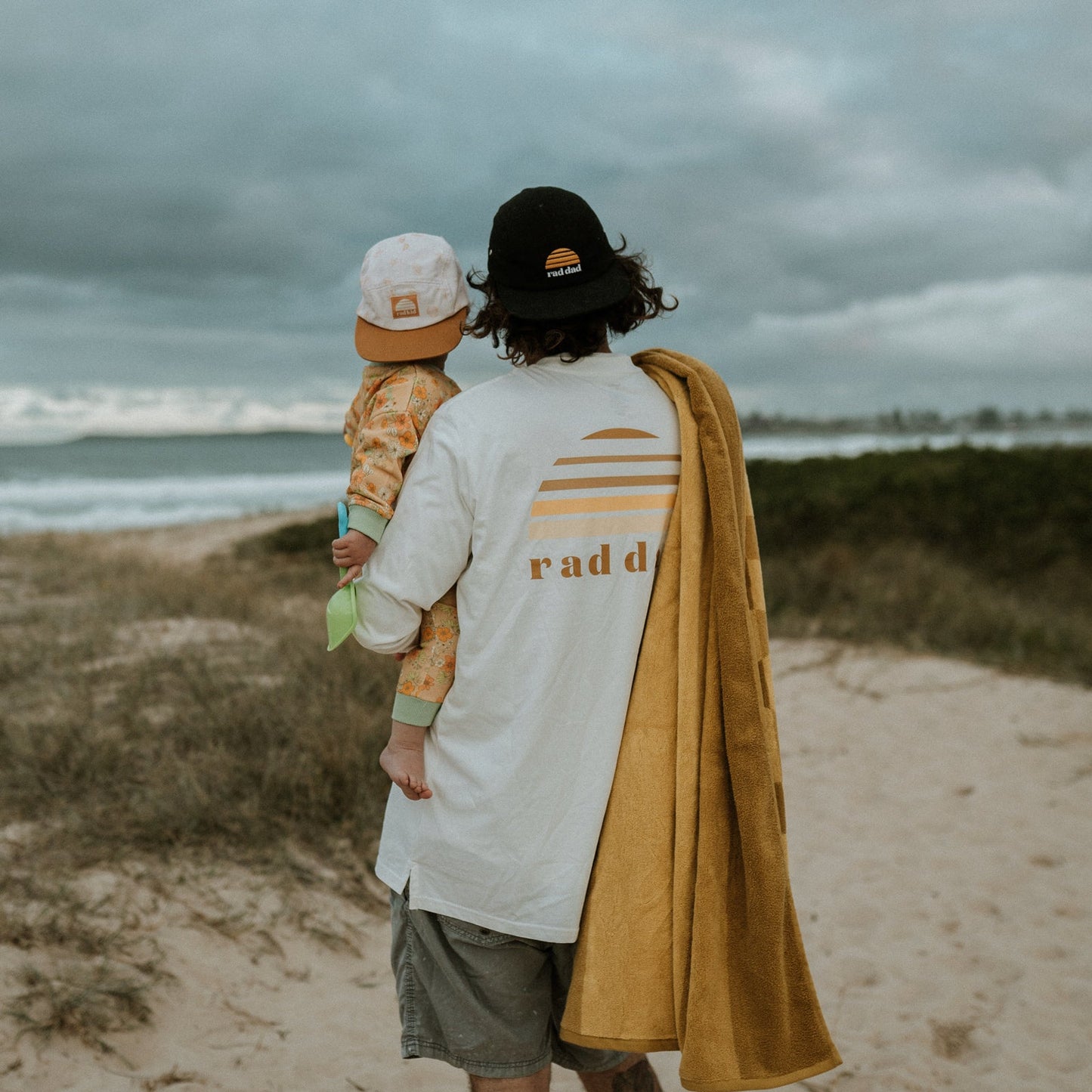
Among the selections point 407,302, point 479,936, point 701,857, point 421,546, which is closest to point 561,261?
point 407,302

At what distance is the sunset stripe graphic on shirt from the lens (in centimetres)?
160

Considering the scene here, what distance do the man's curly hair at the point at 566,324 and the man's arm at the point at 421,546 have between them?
7.6 inches

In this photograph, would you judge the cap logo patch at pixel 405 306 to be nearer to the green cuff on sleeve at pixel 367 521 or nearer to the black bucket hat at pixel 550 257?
the black bucket hat at pixel 550 257

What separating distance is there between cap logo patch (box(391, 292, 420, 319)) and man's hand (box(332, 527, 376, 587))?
384mm

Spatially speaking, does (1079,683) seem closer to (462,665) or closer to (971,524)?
(971,524)

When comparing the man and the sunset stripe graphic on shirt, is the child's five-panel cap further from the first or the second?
the sunset stripe graphic on shirt

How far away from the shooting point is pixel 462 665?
1625mm

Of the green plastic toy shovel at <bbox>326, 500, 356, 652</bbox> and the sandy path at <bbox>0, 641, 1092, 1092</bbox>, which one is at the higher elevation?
the green plastic toy shovel at <bbox>326, 500, 356, 652</bbox>

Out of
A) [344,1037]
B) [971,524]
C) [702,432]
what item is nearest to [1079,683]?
[971,524]

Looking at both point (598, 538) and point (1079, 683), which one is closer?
point (598, 538)

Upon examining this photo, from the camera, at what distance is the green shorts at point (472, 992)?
1.67 m

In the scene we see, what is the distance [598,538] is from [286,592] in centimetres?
843

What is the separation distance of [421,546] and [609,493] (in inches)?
12.9

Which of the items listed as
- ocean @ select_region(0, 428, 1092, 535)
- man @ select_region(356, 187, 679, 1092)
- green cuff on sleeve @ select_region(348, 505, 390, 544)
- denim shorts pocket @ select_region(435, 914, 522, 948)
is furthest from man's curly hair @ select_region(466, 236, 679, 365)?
ocean @ select_region(0, 428, 1092, 535)
